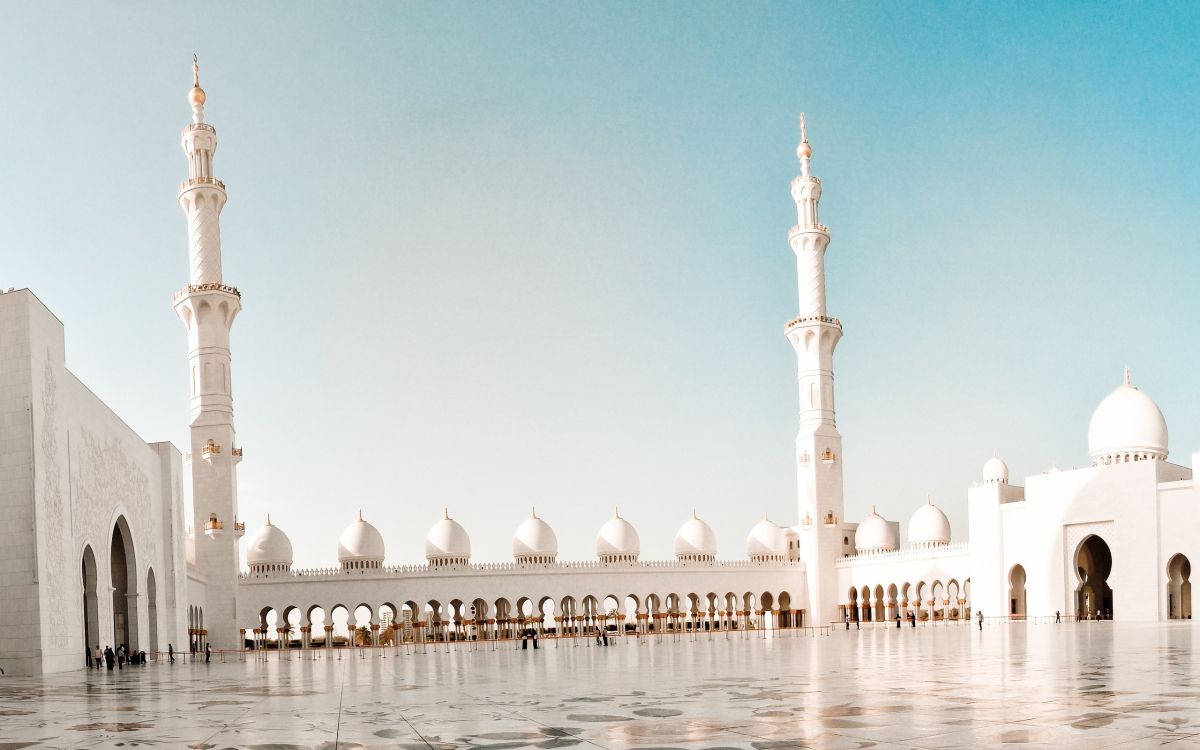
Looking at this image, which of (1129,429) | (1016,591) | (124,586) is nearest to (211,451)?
(124,586)

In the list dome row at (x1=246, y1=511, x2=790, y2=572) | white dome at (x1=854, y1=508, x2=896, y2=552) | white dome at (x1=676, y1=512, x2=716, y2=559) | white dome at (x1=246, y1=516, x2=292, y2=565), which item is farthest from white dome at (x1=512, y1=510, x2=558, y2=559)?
white dome at (x1=854, y1=508, x2=896, y2=552)

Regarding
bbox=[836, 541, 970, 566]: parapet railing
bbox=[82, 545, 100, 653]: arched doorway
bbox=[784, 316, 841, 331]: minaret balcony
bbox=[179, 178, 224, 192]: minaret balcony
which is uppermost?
bbox=[179, 178, 224, 192]: minaret balcony

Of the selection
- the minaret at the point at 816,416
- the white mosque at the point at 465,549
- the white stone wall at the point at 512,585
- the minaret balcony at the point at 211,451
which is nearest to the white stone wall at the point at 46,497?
the white mosque at the point at 465,549

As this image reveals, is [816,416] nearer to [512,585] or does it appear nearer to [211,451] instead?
[512,585]

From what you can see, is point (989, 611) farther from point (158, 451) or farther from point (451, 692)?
point (451, 692)

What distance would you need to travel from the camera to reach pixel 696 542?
45500 millimetres

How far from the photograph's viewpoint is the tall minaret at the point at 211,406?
34.1 metres

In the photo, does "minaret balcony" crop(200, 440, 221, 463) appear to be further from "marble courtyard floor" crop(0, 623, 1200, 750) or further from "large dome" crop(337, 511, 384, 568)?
"marble courtyard floor" crop(0, 623, 1200, 750)

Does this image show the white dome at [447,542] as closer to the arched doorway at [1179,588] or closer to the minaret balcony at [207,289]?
the minaret balcony at [207,289]

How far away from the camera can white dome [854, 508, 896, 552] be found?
43.3 metres

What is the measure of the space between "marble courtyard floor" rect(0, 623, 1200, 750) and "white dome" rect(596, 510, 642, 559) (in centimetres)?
3104

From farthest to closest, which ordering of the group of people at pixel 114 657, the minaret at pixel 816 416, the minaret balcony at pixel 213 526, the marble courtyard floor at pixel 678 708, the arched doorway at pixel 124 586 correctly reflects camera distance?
the minaret at pixel 816 416 < the minaret balcony at pixel 213 526 < the arched doorway at pixel 124 586 < the group of people at pixel 114 657 < the marble courtyard floor at pixel 678 708

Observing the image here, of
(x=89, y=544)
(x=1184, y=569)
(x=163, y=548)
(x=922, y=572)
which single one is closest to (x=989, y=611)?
(x=922, y=572)

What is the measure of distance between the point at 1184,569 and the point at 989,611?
6152 millimetres
